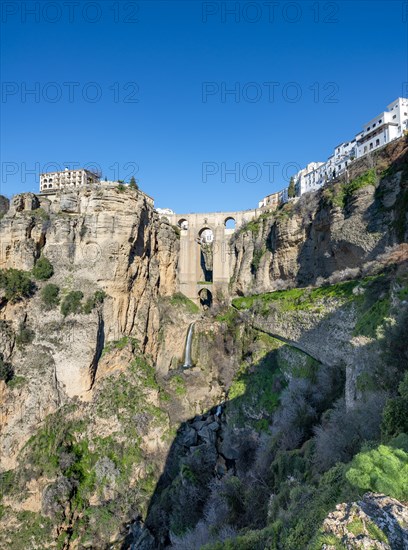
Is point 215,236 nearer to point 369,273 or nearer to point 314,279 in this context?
point 314,279

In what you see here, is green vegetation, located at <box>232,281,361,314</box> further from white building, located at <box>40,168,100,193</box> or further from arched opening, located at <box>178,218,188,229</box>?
white building, located at <box>40,168,100,193</box>

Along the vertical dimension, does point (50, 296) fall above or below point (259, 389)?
above

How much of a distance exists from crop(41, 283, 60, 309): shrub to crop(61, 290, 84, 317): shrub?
57cm

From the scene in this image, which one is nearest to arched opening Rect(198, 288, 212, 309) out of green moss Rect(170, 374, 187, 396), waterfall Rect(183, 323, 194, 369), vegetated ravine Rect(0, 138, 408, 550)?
vegetated ravine Rect(0, 138, 408, 550)

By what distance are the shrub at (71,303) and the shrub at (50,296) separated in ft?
1.86

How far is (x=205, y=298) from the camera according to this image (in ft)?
123

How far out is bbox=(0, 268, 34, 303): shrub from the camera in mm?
23203

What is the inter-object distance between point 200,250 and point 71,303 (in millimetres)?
16734

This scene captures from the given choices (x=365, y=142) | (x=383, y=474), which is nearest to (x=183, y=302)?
(x=365, y=142)

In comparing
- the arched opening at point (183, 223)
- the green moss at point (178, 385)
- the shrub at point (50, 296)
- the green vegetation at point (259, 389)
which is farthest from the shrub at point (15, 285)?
the arched opening at point (183, 223)

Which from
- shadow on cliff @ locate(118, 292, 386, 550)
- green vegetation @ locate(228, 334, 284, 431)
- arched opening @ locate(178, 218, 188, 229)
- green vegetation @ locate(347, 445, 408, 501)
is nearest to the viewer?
green vegetation @ locate(347, 445, 408, 501)

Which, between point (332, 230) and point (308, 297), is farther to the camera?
point (332, 230)

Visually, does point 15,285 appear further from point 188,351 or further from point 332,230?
point 332,230

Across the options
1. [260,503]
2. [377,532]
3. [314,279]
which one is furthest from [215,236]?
[377,532]
